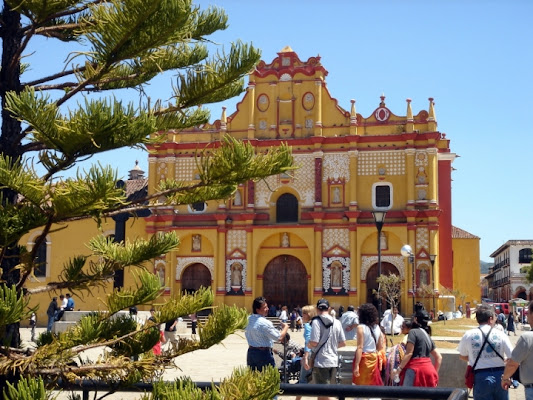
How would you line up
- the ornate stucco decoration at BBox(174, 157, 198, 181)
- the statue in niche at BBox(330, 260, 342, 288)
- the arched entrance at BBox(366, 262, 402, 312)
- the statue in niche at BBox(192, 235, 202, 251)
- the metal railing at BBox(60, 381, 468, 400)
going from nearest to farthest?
the metal railing at BBox(60, 381, 468, 400) → the arched entrance at BBox(366, 262, 402, 312) → the statue in niche at BBox(330, 260, 342, 288) → the ornate stucco decoration at BBox(174, 157, 198, 181) → the statue in niche at BBox(192, 235, 202, 251)

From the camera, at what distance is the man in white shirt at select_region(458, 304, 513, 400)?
24.4 feet

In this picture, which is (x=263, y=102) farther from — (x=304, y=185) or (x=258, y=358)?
(x=258, y=358)

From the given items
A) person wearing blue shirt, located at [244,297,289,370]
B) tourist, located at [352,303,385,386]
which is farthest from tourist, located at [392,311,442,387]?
person wearing blue shirt, located at [244,297,289,370]

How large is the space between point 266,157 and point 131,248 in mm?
1064

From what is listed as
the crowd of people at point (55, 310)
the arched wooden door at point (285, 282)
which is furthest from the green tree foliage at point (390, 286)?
the crowd of people at point (55, 310)

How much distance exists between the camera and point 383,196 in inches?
1417

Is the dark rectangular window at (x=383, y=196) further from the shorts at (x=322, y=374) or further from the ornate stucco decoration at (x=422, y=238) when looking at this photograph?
the shorts at (x=322, y=374)

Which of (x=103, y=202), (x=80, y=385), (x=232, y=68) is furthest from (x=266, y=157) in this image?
(x=80, y=385)

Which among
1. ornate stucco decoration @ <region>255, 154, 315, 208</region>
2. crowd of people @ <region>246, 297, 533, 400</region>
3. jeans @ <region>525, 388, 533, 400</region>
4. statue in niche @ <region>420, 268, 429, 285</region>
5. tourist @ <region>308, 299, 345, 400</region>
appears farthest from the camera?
ornate stucco decoration @ <region>255, 154, 315, 208</region>

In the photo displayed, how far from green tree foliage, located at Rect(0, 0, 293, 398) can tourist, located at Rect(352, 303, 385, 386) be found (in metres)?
4.29

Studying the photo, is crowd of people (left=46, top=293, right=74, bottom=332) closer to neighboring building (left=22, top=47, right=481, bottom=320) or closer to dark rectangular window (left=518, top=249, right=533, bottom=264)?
neighboring building (left=22, top=47, right=481, bottom=320)

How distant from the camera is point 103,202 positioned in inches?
146

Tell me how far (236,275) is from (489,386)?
29.0 meters

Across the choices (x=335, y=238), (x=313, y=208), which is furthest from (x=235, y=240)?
(x=335, y=238)
